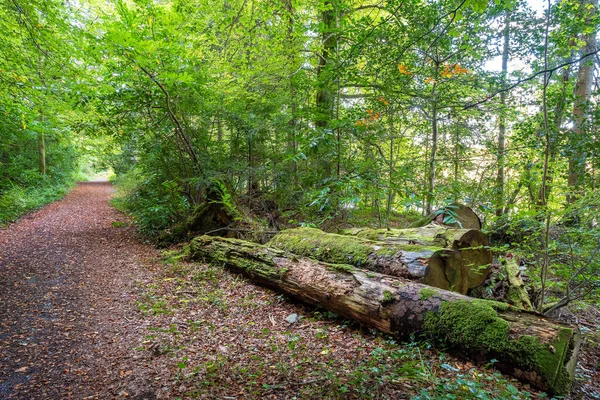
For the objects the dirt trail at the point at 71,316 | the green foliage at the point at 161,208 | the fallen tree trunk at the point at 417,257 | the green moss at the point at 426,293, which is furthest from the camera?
the green foliage at the point at 161,208

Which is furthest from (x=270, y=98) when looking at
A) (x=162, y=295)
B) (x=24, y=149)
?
(x=24, y=149)

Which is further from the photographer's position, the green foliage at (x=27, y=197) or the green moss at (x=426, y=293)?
the green foliage at (x=27, y=197)

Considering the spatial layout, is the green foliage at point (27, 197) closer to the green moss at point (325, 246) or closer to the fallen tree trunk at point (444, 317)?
the green moss at point (325, 246)

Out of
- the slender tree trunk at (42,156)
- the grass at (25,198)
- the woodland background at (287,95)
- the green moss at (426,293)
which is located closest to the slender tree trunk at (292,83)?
the woodland background at (287,95)

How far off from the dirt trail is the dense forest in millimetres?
2080

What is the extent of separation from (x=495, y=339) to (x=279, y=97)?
8351 mm

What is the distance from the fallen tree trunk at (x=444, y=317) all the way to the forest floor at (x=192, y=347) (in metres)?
0.18

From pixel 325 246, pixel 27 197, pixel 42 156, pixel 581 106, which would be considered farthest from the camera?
pixel 42 156

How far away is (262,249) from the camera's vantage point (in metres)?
6.39

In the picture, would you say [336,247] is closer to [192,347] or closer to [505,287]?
[192,347]

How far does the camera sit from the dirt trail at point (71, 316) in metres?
3.28

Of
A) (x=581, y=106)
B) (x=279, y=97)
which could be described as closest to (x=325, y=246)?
(x=581, y=106)

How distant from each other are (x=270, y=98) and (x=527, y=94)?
24.1 feet

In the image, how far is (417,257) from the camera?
4.75 meters
